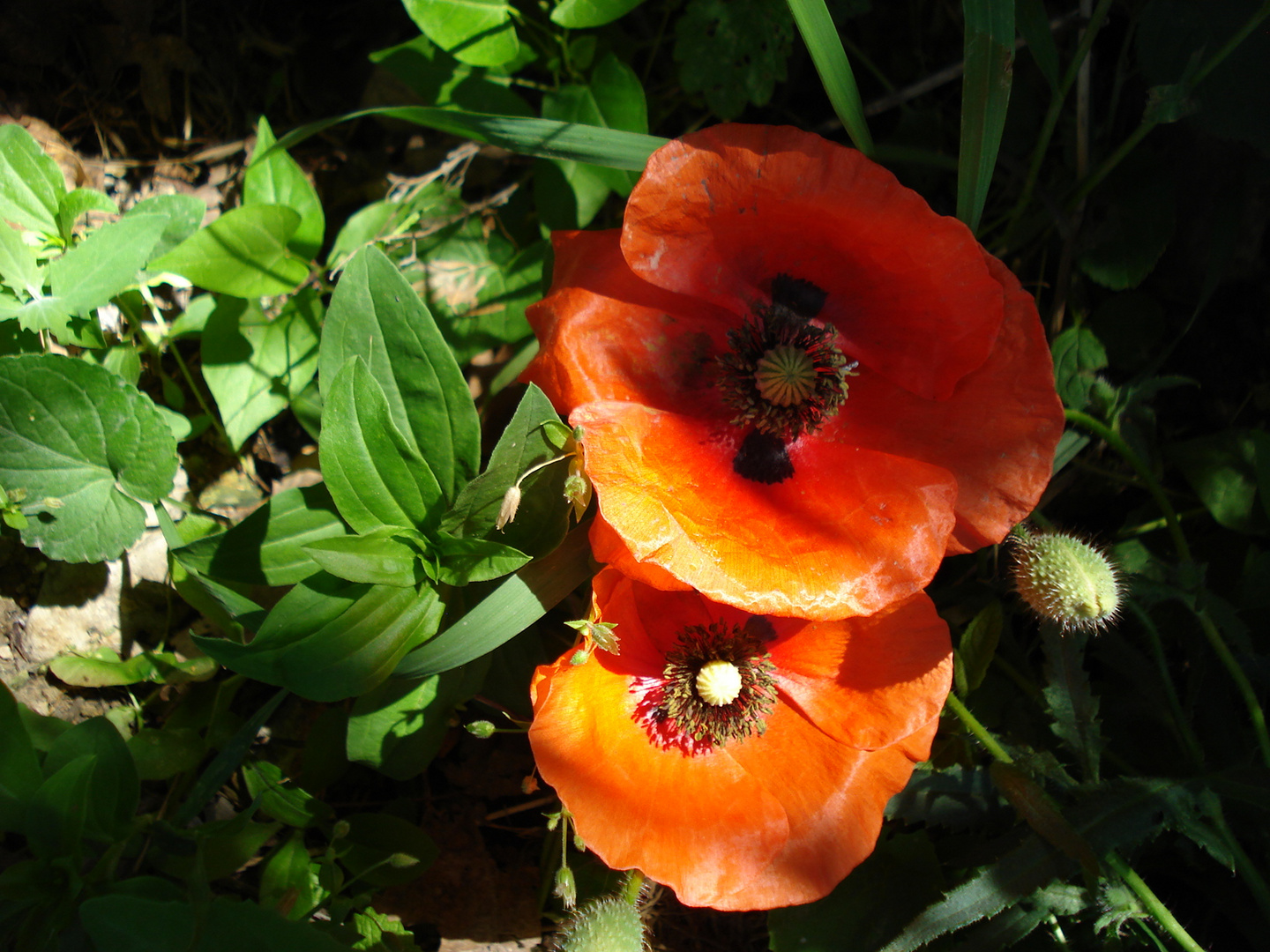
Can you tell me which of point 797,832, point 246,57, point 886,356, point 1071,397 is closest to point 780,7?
point 886,356

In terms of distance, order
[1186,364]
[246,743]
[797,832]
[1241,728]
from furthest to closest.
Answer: [1186,364] < [1241,728] < [246,743] < [797,832]

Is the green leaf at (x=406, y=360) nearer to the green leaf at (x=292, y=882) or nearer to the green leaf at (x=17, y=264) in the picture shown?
the green leaf at (x=17, y=264)

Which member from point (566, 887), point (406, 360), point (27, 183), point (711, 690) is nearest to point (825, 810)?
point (711, 690)

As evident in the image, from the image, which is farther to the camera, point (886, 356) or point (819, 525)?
point (886, 356)

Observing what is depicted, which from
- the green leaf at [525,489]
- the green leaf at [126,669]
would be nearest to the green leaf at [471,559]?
the green leaf at [525,489]

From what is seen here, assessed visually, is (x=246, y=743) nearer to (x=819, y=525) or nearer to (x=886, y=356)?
(x=819, y=525)

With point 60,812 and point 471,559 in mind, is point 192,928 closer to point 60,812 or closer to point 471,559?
point 60,812
